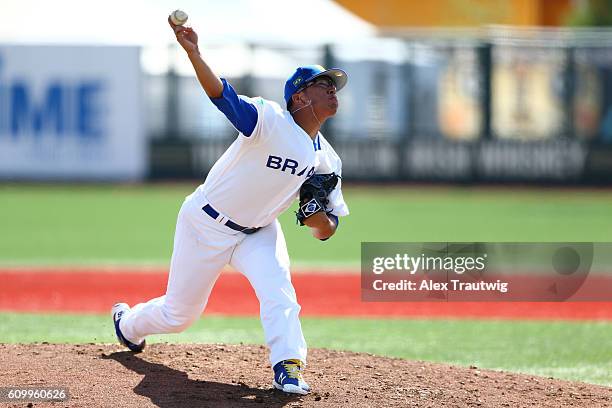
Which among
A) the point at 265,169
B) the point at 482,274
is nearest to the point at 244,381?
the point at 265,169

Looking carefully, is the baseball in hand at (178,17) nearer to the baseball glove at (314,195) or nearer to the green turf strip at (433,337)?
the baseball glove at (314,195)

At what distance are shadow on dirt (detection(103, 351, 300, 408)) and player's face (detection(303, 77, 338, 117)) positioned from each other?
1604 millimetres

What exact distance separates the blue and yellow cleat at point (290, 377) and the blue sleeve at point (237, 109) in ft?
4.17

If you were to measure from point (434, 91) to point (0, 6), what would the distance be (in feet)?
37.2

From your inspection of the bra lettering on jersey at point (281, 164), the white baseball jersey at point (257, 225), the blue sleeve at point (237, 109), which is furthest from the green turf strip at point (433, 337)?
the blue sleeve at point (237, 109)

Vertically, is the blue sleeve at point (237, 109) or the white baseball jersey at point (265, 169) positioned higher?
the blue sleeve at point (237, 109)

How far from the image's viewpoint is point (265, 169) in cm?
571

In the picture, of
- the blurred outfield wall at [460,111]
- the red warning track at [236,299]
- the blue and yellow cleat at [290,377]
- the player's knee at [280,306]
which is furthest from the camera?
the blurred outfield wall at [460,111]

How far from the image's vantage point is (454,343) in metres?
8.22

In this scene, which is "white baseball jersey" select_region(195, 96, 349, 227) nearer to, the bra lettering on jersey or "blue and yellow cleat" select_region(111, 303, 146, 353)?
the bra lettering on jersey

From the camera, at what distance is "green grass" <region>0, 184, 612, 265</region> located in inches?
555

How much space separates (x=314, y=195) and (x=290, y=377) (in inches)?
40.7

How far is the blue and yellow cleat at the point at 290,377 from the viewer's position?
220 inches

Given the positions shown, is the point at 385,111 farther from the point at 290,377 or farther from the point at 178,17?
the point at 178,17
